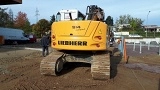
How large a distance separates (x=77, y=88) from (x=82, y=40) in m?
2.14

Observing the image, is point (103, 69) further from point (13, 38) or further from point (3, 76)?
point (13, 38)

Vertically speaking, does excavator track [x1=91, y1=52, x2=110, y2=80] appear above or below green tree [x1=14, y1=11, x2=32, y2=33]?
below

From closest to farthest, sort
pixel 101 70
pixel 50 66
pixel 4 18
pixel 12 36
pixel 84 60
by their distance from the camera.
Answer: pixel 101 70, pixel 50 66, pixel 84 60, pixel 12 36, pixel 4 18

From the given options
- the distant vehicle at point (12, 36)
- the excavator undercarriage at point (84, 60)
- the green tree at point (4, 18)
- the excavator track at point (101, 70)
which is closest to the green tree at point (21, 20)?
the green tree at point (4, 18)

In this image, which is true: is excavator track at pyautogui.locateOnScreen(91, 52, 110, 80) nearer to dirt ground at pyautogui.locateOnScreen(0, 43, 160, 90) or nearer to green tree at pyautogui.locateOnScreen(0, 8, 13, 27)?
dirt ground at pyautogui.locateOnScreen(0, 43, 160, 90)

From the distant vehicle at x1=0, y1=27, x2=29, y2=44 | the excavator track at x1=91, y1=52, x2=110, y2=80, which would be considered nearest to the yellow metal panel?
the excavator track at x1=91, y1=52, x2=110, y2=80

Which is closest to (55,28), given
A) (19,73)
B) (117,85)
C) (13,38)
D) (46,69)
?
(46,69)

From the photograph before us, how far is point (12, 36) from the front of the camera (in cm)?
4062

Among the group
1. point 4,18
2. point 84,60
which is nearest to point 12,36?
point 84,60

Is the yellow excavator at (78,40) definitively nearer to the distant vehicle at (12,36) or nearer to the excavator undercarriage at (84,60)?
the excavator undercarriage at (84,60)

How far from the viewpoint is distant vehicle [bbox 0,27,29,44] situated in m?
39.0

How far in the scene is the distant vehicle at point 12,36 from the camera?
39.0 meters

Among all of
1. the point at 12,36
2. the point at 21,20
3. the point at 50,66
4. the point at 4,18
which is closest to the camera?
the point at 50,66

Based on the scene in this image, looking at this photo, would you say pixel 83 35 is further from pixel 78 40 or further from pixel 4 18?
pixel 4 18
